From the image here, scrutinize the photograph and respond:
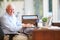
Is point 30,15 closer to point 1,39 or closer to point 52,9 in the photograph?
point 52,9

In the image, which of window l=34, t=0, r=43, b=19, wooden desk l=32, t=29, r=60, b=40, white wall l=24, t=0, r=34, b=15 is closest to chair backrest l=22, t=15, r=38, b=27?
white wall l=24, t=0, r=34, b=15

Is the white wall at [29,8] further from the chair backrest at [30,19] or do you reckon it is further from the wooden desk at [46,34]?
the wooden desk at [46,34]

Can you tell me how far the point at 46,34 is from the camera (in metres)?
3.03

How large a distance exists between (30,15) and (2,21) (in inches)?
66.7

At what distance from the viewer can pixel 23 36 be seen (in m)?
3.88

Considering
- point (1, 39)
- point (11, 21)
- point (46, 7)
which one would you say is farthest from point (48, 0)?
point (1, 39)

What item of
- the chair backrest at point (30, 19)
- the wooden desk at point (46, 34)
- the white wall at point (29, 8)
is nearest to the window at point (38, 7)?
the white wall at point (29, 8)

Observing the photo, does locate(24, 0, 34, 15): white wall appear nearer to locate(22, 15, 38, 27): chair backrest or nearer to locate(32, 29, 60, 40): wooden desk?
locate(22, 15, 38, 27): chair backrest

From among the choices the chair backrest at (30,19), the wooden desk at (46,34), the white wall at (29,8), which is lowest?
the wooden desk at (46,34)

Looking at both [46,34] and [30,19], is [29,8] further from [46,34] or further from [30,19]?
[46,34]

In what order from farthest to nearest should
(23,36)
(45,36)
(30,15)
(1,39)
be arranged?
(30,15) < (23,36) < (1,39) < (45,36)

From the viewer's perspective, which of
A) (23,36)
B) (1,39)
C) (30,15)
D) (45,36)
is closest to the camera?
(45,36)

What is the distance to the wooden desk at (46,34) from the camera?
3.02m

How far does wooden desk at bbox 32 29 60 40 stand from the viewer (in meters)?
3.02
